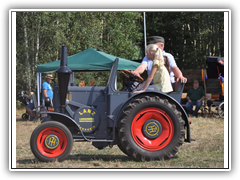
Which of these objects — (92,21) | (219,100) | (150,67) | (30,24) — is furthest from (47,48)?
(150,67)

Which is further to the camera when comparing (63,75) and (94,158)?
(94,158)

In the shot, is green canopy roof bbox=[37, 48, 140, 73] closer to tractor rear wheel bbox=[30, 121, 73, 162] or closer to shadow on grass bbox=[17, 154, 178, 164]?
shadow on grass bbox=[17, 154, 178, 164]

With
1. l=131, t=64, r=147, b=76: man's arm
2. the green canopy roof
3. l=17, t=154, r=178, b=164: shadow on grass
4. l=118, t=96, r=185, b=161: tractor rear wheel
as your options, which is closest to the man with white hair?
l=131, t=64, r=147, b=76: man's arm

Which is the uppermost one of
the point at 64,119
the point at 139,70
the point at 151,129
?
the point at 139,70

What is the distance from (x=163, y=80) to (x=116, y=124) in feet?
3.15

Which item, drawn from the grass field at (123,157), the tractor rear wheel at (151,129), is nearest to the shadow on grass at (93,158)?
the grass field at (123,157)

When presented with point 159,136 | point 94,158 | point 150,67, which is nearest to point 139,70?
point 150,67

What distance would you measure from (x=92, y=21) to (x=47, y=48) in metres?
3.98

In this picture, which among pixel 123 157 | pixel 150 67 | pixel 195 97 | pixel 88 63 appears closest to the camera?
pixel 150 67

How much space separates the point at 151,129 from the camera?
500cm

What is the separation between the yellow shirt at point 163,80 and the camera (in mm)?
5074

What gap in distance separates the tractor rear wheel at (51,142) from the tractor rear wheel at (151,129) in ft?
2.57

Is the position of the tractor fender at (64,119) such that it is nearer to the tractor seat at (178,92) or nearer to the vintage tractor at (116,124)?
the vintage tractor at (116,124)

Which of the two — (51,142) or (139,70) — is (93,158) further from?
(139,70)
